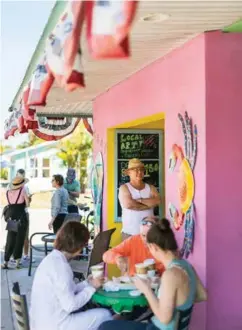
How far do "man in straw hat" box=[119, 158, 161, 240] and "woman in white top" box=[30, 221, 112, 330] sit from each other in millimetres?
2062

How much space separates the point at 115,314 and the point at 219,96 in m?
1.93

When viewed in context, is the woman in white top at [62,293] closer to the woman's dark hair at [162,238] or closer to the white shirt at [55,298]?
the white shirt at [55,298]

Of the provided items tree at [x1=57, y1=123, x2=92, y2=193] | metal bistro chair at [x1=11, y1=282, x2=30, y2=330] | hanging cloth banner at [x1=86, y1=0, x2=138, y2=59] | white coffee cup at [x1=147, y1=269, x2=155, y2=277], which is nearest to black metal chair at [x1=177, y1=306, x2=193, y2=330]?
white coffee cup at [x1=147, y1=269, x2=155, y2=277]

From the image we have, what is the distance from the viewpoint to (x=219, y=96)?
184 inches

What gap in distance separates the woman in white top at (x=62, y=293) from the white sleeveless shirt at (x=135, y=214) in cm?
210

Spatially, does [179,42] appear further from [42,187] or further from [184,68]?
[42,187]

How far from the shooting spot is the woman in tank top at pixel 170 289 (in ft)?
11.5

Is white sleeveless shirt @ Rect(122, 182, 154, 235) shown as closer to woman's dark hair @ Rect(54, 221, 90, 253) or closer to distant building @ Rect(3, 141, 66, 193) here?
woman's dark hair @ Rect(54, 221, 90, 253)

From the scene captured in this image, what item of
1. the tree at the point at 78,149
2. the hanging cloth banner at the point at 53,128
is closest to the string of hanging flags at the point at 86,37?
the hanging cloth banner at the point at 53,128

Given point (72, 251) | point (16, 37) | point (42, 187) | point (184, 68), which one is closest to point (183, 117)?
point (184, 68)

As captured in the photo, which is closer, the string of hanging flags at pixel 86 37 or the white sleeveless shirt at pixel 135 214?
the string of hanging flags at pixel 86 37

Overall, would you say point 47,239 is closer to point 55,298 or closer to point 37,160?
point 55,298

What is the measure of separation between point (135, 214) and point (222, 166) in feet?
5.80

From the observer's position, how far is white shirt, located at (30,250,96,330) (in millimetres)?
3904
